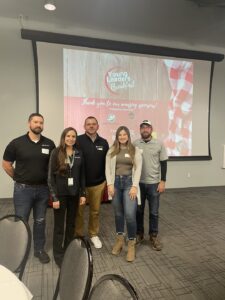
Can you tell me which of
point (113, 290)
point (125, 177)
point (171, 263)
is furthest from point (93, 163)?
point (113, 290)

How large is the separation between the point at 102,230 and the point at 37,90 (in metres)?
2.77

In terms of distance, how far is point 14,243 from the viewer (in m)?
1.56

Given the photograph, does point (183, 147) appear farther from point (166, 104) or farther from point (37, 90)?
point (37, 90)

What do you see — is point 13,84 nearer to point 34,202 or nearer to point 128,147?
point 34,202

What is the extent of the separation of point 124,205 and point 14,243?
50.0 inches

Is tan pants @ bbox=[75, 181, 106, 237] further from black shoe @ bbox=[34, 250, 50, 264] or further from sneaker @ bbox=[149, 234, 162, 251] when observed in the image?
sneaker @ bbox=[149, 234, 162, 251]

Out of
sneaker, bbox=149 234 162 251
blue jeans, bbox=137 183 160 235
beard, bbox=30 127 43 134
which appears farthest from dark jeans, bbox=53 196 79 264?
sneaker, bbox=149 234 162 251

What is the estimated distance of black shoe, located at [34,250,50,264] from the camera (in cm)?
256

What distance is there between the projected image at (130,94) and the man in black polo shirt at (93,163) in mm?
2094

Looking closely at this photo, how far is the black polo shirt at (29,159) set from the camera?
235 cm

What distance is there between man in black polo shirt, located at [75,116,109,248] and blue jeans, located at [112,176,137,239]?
29 cm

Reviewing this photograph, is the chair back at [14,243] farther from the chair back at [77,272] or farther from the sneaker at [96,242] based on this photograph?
the sneaker at [96,242]

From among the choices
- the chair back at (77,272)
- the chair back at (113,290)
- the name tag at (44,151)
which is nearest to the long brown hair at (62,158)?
the name tag at (44,151)

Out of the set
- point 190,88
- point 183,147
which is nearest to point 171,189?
point 183,147
